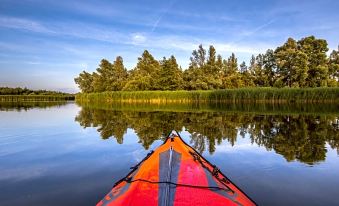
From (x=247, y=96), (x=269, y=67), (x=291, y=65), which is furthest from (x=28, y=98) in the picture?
(x=291, y=65)

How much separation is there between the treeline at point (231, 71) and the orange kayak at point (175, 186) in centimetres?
3949

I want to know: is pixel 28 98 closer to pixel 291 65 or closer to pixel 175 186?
pixel 291 65

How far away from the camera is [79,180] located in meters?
5.32

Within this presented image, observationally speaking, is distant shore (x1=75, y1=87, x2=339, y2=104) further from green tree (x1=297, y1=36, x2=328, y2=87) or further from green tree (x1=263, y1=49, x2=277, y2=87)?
green tree (x1=263, y1=49, x2=277, y2=87)

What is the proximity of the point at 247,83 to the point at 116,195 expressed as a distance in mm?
51433

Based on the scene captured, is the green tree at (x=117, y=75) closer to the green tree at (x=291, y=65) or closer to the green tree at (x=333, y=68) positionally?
the green tree at (x=291, y=65)

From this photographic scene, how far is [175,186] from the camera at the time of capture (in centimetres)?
326

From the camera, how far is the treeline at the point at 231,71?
40969 mm

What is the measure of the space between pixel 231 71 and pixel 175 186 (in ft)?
177

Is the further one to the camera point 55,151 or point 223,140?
point 223,140

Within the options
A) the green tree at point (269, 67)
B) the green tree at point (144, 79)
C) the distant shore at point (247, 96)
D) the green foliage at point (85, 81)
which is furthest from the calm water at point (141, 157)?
the green foliage at point (85, 81)

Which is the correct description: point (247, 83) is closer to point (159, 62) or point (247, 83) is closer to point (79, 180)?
point (159, 62)

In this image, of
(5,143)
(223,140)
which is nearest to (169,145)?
(223,140)

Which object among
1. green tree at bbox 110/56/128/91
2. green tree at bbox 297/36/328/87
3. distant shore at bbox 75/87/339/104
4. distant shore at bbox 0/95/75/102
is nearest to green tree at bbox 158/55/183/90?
distant shore at bbox 75/87/339/104
